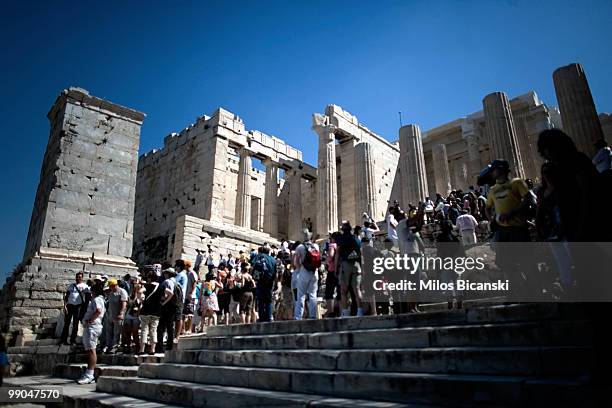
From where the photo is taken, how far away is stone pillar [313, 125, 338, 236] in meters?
19.3

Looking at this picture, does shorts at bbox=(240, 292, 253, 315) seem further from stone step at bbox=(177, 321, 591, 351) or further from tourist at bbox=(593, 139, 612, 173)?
tourist at bbox=(593, 139, 612, 173)

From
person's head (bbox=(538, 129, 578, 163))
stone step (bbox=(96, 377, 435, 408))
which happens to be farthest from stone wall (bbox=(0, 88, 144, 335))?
person's head (bbox=(538, 129, 578, 163))

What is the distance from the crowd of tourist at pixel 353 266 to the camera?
7.79ft

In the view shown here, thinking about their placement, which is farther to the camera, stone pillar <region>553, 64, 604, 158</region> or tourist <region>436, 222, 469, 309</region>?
stone pillar <region>553, 64, 604, 158</region>

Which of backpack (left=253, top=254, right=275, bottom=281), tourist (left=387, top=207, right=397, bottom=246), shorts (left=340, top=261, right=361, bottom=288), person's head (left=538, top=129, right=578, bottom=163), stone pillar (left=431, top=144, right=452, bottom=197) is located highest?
stone pillar (left=431, top=144, right=452, bottom=197)

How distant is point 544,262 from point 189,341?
17.4ft

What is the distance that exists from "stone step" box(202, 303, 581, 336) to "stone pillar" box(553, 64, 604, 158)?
11.3 m

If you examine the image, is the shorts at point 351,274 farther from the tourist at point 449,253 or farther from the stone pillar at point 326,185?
the stone pillar at point 326,185

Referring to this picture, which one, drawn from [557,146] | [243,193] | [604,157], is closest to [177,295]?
[557,146]

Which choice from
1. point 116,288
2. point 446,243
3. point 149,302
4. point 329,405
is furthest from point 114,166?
point 329,405

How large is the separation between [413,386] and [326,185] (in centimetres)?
1730

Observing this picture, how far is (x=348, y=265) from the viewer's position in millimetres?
5824

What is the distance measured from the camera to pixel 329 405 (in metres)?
2.68

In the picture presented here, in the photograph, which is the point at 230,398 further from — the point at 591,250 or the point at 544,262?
the point at 544,262
